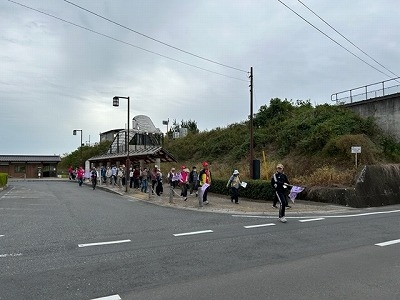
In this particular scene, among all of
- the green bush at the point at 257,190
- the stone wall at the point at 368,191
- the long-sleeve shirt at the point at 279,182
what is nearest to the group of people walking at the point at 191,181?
the long-sleeve shirt at the point at 279,182

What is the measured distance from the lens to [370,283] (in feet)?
16.2

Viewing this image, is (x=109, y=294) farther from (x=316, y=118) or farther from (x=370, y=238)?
(x=316, y=118)

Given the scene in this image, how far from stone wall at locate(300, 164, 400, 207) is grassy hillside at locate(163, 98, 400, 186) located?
855 millimetres

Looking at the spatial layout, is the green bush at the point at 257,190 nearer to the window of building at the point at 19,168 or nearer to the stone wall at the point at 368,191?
the stone wall at the point at 368,191

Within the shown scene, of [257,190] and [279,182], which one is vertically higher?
[279,182]

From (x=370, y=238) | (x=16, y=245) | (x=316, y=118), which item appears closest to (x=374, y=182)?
(x=370, y=238)

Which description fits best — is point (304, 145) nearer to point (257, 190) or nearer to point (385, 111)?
point (385, 111)

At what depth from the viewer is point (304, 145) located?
2544 cm

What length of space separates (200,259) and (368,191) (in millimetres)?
12720

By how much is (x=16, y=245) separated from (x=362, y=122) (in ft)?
78.3

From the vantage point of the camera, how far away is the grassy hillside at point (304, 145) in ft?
69.8

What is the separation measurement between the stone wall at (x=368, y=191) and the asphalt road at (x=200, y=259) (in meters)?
4.42

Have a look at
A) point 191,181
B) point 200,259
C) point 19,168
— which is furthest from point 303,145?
point 19,168

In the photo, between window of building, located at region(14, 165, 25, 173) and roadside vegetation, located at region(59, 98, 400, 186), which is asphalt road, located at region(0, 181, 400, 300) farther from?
window of building, located at region(14, 165, 25, 173)
